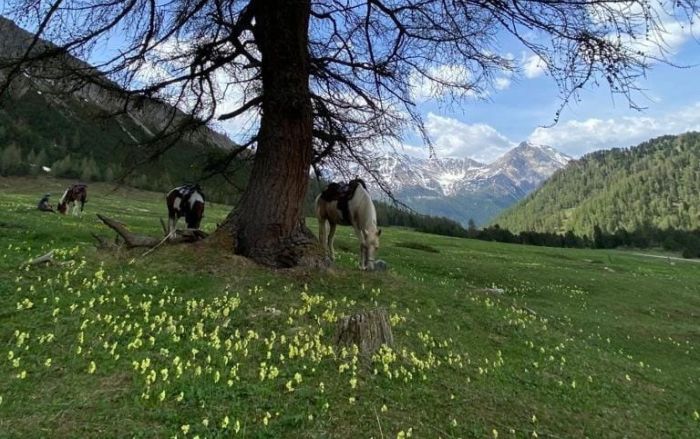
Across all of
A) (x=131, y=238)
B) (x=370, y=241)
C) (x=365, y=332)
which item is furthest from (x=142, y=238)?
(x=365, y=332)

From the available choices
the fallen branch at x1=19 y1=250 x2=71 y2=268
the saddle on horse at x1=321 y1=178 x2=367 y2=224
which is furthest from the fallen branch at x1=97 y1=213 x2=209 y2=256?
the saddle on horse at x1=321 y1=178 x2=367 y2=224

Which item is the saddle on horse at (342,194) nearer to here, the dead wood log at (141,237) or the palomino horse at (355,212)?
the palomino horse at (355,212)

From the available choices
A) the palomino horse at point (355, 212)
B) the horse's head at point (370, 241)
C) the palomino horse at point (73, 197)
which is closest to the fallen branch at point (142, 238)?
the palomino horse at point (355, 212)

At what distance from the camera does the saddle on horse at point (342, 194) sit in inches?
694

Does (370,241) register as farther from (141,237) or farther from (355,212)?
(141,237)

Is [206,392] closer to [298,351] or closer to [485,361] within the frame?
[298,351]

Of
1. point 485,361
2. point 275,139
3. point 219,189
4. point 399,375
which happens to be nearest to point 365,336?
point 399,375

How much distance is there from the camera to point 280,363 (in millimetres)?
7641

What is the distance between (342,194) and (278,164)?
5328 mm

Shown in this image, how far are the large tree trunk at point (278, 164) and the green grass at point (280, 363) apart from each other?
0.84 meters

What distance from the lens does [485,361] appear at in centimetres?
941

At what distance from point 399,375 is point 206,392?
3028 mm

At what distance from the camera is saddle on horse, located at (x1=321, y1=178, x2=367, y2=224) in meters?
17.6

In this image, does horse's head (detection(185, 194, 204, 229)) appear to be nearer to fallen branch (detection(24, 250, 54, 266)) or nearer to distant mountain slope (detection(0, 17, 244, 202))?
distant mountain slope (detection(0, 17, 244, 202))
